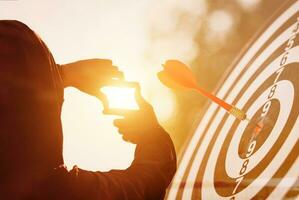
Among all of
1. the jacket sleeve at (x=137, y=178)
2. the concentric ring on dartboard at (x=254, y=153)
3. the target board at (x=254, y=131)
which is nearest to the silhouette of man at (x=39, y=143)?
the jacket sleeve at (x=137, y=178)

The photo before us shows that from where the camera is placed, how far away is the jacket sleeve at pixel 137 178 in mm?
517

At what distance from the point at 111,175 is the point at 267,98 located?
2.28ft

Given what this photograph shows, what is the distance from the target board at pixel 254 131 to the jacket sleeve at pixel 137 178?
0.42 metres

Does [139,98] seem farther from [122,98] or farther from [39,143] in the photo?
[39,143]

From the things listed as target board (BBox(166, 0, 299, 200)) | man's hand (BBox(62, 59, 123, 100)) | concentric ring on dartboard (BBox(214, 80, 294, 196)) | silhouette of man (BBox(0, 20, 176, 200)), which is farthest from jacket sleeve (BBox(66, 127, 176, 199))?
concentric ring on dartboard (BBox(214, 80, 294, 196))

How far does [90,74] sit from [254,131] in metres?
0.66

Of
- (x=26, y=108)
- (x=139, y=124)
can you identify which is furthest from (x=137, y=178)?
(x=26, y=108)

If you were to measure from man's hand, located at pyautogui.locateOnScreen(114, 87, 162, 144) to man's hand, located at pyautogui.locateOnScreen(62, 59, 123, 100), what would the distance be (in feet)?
0.18

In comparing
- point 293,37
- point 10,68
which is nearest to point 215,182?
point 293,37

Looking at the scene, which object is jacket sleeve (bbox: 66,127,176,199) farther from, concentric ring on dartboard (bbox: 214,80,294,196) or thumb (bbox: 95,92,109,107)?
concentric ring on dartboard (bbox: 214,80,294,196)

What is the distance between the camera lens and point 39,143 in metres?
0.52

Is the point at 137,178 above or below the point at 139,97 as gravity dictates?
below

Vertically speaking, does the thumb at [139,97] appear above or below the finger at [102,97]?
above

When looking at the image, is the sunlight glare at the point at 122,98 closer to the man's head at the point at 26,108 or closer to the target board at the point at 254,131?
the man's head at the point at 26,108
